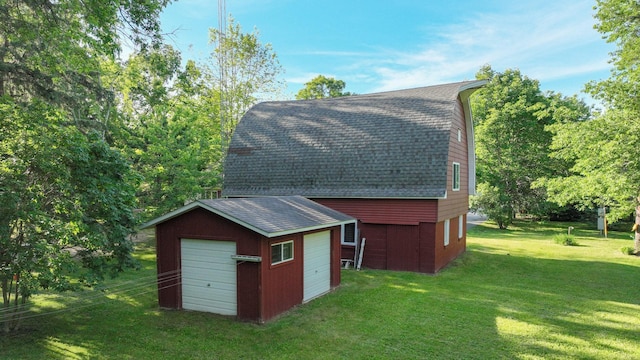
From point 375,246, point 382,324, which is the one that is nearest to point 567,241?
point 375,246

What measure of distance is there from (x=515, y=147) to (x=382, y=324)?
27.9 metres

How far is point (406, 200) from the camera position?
14031 mm

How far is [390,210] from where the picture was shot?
14297 mm

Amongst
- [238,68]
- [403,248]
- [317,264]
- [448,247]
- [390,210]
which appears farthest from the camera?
[238,68]

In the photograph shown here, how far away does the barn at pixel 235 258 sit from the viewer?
28.1ft

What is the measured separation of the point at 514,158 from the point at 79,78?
30.6 m

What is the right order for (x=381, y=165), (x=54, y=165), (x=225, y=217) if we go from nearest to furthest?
(x=54, y=165) → (x=225, y=217) → (x=381, y=165)

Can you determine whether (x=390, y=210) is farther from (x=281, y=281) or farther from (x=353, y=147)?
(x=281, y=281)

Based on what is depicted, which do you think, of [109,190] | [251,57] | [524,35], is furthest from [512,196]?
[109,190]

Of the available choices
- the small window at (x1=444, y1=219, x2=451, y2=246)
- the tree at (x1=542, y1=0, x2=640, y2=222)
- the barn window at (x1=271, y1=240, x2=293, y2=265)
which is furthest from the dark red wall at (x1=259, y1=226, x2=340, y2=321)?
the tree at (x1=542, y1=0, x2=640, y2=222)

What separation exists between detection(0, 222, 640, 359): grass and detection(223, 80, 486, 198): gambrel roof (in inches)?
146

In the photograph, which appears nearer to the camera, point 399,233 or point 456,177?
point 399,233

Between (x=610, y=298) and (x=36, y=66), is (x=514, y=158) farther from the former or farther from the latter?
(x=36, y=66)

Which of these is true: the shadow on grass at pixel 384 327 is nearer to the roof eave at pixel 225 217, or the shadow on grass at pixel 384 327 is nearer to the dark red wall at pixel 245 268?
the dark red wall at pixel 245 268
